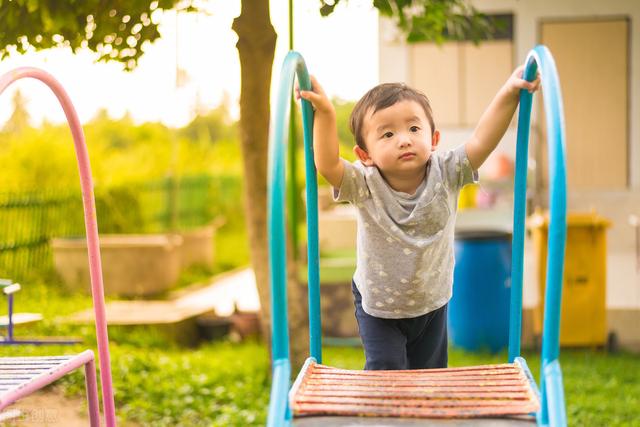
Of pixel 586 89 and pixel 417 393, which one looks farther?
pixel 586 89

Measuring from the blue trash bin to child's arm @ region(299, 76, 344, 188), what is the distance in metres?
4.12

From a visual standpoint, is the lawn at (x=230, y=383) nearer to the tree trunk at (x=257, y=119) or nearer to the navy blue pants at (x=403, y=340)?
the tree trunk at (x=257, y=119)

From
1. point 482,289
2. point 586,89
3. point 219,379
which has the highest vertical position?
point 586,89

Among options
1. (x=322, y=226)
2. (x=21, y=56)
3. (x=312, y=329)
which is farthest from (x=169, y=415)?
(x=322, y=226)

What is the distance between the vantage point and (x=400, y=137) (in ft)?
8.20

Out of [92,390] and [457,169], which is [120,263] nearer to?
[92,390]

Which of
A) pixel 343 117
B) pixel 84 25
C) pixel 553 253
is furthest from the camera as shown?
pixel 343 117

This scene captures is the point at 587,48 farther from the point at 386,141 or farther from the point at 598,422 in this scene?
the point at 386,141

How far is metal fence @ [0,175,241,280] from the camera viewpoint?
371 inches

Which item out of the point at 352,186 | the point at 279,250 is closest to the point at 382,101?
the point at 352,186

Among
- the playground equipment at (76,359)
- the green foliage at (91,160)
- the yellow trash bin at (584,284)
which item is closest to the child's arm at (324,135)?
the playground equipment at (76,359)

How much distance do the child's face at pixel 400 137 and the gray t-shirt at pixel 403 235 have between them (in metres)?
0.06

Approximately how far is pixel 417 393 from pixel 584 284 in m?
4.64

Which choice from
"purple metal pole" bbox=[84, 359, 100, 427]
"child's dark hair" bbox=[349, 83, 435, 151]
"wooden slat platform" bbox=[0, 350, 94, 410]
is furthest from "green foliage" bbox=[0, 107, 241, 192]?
"child's dark hair" bbox=[349, 83, 435, 151]
